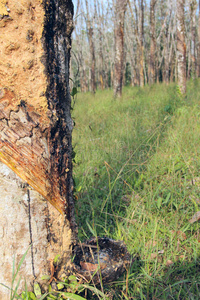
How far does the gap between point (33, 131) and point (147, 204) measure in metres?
1.32

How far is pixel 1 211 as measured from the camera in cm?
96

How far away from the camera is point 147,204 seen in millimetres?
1924

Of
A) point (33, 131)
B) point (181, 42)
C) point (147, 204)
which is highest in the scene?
point (181, 42)

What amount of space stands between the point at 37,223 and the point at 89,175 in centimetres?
166

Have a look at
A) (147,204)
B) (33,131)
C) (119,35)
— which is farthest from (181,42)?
(33,131)

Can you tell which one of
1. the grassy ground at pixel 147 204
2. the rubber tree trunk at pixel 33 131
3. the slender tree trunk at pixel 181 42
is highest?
the slender tree trunk at pixel 181 42

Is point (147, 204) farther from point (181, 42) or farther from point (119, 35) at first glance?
point (119, 35)

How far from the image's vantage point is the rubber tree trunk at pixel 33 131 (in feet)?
2.91

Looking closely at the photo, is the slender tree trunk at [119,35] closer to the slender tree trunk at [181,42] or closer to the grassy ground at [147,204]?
the slender tree trunk at [181,42]

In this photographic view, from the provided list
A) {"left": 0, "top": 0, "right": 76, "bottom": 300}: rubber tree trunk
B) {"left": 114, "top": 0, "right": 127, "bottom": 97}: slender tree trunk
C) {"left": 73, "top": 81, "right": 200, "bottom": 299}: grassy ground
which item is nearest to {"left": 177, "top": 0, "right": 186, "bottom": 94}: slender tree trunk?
{"left": 114, "top": 0, "right": 127, "bottom": 97}: slender tree trunk

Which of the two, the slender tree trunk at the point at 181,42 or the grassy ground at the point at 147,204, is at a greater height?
the slender tree trunk at the point at 181,42

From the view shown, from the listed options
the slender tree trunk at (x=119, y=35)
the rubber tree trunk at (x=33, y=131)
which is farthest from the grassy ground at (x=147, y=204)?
the slender tree trunk at (x=119, y=35)

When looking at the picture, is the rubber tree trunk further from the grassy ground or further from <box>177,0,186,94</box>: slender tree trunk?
<box>177,0,186,94</box>: slender tree trunk

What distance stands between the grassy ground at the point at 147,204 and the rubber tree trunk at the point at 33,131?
0.36 m
